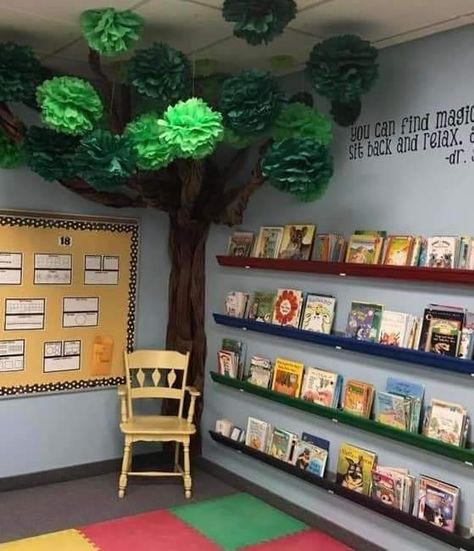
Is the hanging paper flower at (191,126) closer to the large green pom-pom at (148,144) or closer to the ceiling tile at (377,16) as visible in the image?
the large green pom-pom at (148,144)

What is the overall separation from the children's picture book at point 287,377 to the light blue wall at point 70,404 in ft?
3.53

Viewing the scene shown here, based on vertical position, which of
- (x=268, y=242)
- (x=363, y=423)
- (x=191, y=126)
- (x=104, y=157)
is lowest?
(x=363, y=423)

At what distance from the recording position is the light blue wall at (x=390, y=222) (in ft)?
9.12

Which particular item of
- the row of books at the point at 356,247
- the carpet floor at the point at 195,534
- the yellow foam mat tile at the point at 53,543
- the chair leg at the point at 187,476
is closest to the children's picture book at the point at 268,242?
the row of books at the point at 356,247

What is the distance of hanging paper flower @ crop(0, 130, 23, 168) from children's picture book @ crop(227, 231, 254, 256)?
1293mm

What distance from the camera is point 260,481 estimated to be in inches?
149

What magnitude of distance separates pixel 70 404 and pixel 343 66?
256 centimetres

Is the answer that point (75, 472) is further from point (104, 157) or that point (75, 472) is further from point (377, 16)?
point (377, 16)

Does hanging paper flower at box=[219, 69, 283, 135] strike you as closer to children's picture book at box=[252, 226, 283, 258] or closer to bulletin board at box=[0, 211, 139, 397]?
children's picture book at box=[252, 226, 283, 258]

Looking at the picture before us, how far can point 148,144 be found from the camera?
2871 millimetres

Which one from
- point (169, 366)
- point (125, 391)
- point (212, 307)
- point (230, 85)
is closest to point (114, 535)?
point (125, 391)

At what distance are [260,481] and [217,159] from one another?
1.96 metres

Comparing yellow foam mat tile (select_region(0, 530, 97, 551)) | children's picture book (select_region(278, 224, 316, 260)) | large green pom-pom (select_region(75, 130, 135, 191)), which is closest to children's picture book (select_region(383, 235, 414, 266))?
children's picture book (select_region(278, 224, 316, 260))

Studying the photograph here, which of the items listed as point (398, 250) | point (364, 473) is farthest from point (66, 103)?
point (364, 473)
